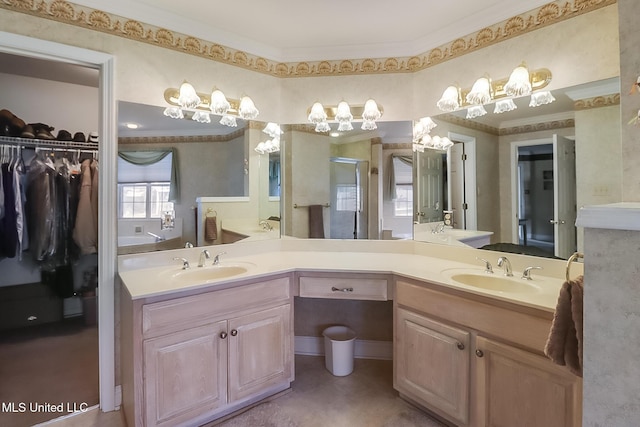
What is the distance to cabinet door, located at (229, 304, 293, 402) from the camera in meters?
1.71

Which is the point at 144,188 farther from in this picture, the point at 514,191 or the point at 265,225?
the point at 514,191

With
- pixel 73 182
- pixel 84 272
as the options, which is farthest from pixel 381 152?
pixel 84 272

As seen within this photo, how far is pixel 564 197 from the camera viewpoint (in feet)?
5.43

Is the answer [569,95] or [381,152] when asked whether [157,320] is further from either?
[569,95]

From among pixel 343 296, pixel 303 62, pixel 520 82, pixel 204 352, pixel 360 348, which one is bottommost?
pixel 360 348

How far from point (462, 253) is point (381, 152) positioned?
3.09 feet

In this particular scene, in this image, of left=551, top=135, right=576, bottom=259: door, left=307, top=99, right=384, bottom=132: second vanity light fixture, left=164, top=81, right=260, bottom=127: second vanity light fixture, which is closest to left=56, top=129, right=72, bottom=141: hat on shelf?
left=164, top=81, right=260, bottom=127: second vanity light fixture

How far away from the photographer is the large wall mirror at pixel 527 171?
1528mm

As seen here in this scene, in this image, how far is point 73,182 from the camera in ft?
9.03

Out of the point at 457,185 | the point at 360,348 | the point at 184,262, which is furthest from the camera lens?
the point at 360,348

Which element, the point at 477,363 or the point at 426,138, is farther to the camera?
the point at 426,138

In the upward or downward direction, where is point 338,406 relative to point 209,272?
downward

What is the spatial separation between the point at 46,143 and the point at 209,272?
2.03 meters

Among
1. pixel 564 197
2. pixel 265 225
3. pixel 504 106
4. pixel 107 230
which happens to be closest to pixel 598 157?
pixel 564 197
